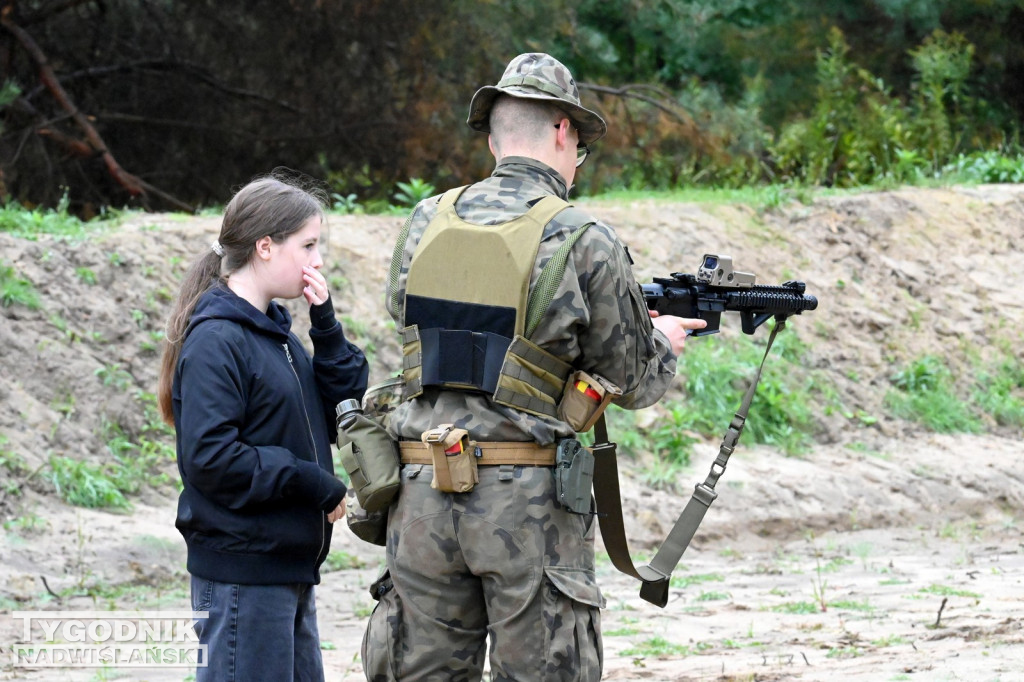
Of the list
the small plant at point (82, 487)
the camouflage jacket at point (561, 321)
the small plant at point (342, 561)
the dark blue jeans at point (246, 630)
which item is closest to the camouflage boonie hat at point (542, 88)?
the camouflage jacket at point (561, 321)

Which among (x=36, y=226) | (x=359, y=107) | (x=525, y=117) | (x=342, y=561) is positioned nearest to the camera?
(x=525, y=117)

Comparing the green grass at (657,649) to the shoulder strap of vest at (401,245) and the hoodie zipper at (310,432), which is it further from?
the shoulder strap of vest at (401,245)

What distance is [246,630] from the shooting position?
3.12 meters

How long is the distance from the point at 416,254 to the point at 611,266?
503 millimetres

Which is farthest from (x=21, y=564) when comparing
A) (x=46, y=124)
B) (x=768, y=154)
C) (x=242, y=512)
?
(x=768, y=154)

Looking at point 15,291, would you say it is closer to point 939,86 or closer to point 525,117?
point 525,117

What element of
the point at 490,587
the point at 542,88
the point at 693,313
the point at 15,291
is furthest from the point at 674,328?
the point at 15,291

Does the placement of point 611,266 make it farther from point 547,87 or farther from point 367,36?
point 367,36

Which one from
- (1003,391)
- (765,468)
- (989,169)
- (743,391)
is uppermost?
(989,169)

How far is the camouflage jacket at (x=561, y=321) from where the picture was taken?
119 inches

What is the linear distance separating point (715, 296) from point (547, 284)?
1.03m

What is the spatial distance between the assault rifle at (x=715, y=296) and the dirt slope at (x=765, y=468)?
167 cm

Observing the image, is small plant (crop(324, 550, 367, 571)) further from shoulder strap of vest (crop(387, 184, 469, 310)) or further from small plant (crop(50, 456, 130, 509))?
shoulder strap of vest (crop(387, 184, 469, 310))

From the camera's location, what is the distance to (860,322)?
10867 millimetres
